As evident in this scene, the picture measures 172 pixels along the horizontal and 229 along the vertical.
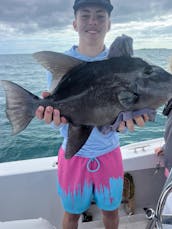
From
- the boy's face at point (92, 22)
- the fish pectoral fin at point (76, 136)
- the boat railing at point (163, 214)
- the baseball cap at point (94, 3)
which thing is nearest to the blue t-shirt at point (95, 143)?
the boy's face at point (92, 22)

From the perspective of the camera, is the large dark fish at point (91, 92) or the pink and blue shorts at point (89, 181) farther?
the pink and blue shorts at point (89, 181)

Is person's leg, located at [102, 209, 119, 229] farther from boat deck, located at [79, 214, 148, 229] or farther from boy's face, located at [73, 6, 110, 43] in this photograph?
boy's face, located at [73, 6, 110, 43]

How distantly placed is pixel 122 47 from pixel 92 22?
0.63 m

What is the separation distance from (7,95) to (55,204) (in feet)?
4.29

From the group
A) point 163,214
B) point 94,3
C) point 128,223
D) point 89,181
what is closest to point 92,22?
point 94,3

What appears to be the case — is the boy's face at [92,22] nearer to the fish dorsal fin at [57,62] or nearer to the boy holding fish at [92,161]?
the boy holding fish at [92,161]

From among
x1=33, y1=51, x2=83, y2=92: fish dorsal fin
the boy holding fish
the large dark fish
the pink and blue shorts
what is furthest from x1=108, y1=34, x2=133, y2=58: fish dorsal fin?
the pink and blue shorts

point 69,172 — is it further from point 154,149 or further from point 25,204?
point 154,149

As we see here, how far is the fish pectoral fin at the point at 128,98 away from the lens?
3.73 ft

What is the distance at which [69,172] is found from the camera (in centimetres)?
191

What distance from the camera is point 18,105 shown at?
1291 millimetres

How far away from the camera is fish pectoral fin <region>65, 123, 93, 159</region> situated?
1.29 meters

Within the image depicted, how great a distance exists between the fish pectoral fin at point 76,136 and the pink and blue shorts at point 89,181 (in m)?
0.56

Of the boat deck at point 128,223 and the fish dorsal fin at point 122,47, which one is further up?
the fish dorsal fin at point 122,47
